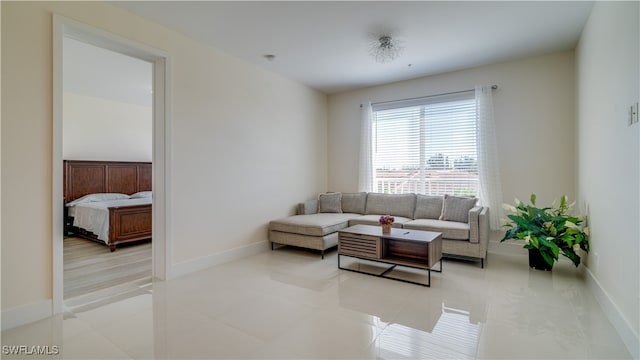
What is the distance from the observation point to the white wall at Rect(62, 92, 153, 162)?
20.3 ft

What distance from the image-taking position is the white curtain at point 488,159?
4.36 m

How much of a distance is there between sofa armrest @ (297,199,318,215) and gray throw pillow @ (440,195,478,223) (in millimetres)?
2063

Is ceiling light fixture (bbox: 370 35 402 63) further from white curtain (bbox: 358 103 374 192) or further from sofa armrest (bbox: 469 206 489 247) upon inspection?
sofa armrest (bbox: 469 206 489 247)

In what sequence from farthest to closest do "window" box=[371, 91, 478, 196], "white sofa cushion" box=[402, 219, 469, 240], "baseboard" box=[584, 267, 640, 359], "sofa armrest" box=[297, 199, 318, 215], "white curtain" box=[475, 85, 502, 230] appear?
"sofa armrest" box=[297, 199, 318, 215]
"window" box=[371, 91, 478, 196]
"white curtain" box=[475, 85, 502, 230]
"white sofa cushion" box=[402, 219, 469, 240]
"baseboard" box=[584, 267, 640, 359]

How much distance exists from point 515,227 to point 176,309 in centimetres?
373

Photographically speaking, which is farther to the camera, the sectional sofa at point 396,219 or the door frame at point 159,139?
the sectional sofa at point 396,219

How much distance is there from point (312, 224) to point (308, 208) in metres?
0.96

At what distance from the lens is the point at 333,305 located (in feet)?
8.72

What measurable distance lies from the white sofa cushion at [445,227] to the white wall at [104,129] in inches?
209

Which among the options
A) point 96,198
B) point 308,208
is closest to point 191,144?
point 308,208

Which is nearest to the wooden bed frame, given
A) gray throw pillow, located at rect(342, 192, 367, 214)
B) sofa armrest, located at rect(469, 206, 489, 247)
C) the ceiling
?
the ceiling

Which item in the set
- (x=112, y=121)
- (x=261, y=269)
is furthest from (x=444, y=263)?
(x=112, y=121)

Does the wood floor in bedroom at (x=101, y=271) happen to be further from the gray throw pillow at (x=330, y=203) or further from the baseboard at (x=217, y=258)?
the gray throw pillow at (x=330, y=203)

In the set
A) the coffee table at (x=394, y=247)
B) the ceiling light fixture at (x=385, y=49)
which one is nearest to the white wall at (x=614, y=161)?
the coffee table at (x=394, y=247)
